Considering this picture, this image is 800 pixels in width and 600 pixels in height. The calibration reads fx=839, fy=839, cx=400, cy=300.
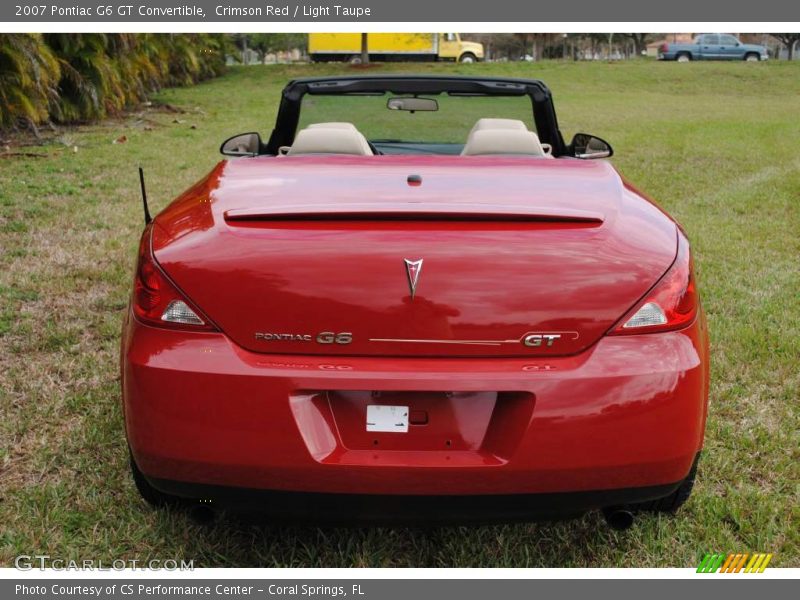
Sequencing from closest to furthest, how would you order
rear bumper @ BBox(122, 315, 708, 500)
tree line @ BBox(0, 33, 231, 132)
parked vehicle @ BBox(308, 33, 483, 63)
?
rear bumper @ BBox(122, 315, 708, 500) < tree line @ BBox(0, 33, 231, 132) < parked vehicle @ BBox(308, 33, 483, 63)

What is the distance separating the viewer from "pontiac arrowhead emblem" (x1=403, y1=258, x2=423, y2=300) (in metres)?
2.10

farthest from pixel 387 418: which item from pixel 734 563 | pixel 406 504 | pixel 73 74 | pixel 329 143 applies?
pixel 73 74

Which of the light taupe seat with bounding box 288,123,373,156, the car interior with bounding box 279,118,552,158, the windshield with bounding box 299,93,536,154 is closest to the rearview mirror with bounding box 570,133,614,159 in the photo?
the windshield with bounding box 299,93,536,154

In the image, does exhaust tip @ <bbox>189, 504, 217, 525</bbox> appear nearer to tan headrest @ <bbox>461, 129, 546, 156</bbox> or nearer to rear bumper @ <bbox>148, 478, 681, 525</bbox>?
rear bumper @ <bbox>148, 478, 681, 525</bbox>

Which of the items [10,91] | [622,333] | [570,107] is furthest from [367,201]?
[570,107]

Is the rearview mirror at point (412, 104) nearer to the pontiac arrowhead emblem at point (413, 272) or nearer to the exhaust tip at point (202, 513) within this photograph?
the pontiac arrowhead emblem at point (413, 272)

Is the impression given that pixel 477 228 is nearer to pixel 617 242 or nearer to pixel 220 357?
pixel 617 242

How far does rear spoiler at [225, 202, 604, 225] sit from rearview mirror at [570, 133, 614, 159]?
1408 mm

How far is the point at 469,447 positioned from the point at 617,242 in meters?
0.67

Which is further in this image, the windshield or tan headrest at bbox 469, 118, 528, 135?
the windshield

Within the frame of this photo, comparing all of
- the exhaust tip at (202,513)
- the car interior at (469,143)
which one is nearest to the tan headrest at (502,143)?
the car interior at (469,143)

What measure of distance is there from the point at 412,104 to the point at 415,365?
233 cm

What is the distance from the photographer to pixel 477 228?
2.22 meters

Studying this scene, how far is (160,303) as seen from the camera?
2.22 meters
